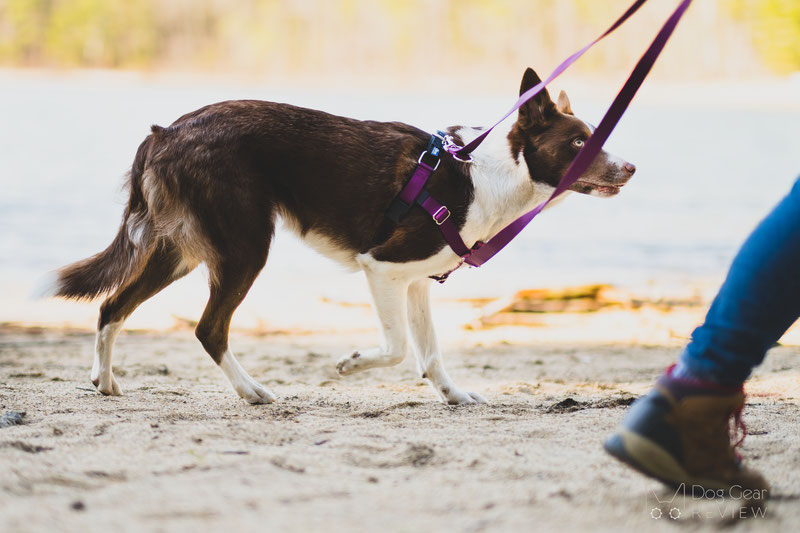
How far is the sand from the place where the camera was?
203cm

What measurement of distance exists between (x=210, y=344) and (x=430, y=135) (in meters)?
1.40

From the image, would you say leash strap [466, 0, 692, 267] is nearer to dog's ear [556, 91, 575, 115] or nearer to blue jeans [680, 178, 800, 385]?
blue jeans [680, 178, 800, 385]

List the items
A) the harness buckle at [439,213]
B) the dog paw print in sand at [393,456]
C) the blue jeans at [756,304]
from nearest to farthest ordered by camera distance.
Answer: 1. the blue jeans at [756,304]
2. the dog paw print in sand at [393,456]
3. the harness buckle at [439,213]

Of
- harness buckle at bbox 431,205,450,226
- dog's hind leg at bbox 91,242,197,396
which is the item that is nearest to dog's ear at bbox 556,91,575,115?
harness buckle at bbox 431,205,450,226

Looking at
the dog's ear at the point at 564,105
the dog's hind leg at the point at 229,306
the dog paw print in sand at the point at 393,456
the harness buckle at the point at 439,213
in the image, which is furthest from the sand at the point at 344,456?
the dog's ear at the point at 564,105

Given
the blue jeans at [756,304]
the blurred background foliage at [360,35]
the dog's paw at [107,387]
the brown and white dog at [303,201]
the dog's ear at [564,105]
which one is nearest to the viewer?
the blue jeans at [756,304]

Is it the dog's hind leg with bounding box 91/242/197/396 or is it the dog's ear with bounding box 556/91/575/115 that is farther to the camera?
the dog's ear with bounding box 556/91/575/115

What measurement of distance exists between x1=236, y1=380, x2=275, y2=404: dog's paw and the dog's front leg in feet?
1.11

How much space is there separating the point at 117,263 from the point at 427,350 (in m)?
1.50

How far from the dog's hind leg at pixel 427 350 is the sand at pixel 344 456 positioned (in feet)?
0.36

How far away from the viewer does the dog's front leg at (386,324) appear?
3703mm

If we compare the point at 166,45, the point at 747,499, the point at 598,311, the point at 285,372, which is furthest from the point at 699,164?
the point at 166,45

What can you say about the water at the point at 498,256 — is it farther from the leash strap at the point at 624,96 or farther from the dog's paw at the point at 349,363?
the leash strap at the point at 624,96

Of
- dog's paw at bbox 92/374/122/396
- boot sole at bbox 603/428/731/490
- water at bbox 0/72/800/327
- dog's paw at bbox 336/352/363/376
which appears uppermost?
boot sole at bbox 603/428/731/490
